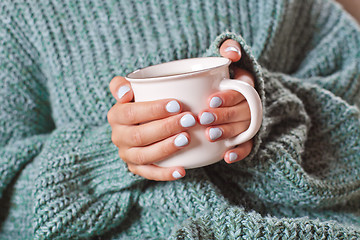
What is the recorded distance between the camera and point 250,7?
74cm

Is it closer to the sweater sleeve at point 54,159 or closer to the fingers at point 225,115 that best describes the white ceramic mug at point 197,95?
the fingers at point 225,115

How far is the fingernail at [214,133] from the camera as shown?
45 cm

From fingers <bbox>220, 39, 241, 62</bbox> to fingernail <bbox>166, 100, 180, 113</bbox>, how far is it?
0.47 feet

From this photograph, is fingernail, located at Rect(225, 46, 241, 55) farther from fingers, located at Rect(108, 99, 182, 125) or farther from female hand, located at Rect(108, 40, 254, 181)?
fingers, located at Rect(108, 99, 182, 125)

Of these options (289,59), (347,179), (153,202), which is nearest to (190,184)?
(153,202)

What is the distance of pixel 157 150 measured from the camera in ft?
1.54

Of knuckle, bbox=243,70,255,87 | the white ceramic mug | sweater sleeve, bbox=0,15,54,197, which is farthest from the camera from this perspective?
sweater sleeve, bbox=0,15,54,197

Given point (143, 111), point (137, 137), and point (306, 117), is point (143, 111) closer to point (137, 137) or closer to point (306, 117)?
point (137, 137)

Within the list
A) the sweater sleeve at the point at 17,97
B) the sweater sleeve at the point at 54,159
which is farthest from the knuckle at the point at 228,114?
the sweater sleeve at the point at 17,97

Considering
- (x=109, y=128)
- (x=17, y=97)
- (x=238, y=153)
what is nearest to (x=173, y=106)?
(x=238, y=153)

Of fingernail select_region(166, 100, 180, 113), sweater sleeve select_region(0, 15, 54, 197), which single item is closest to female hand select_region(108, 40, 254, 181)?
fingernail select_region(166, 100, 180, 113)

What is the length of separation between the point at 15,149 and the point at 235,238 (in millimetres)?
458

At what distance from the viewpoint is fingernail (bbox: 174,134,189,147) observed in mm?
443

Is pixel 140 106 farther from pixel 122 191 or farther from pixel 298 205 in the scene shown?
pixel 298 205
